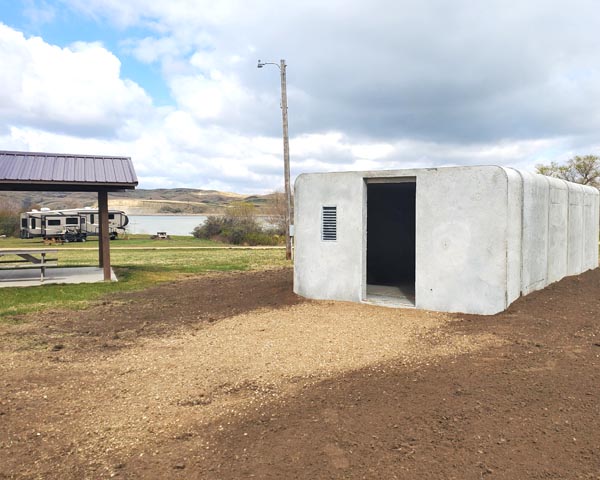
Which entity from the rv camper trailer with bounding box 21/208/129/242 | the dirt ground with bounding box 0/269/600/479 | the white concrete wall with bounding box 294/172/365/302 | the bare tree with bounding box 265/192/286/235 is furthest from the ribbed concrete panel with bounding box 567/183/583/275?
the rv camper trailer with bounding box 21/208/129/242

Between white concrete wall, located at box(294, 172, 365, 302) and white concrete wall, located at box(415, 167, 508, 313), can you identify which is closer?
white concrete wall, located at box(415, 167, 508, 313)

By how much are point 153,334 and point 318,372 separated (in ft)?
10.4

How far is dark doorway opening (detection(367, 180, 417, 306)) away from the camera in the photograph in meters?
12.7

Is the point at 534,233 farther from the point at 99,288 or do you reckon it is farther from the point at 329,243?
the point at 99,288

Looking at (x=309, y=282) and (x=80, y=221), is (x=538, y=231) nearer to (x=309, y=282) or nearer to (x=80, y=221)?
(x=309, y=282)

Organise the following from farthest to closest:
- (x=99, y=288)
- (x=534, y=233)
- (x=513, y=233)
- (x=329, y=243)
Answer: (x=99, y=288)
(x=329, y=243)
(x=534, y=233)
(x=513, y=233)

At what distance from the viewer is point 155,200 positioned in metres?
99.1

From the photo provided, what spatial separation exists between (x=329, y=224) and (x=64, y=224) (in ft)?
96.4

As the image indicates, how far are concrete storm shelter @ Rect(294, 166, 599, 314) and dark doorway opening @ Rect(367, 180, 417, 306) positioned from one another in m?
1.28

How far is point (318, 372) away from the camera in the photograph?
548 cm

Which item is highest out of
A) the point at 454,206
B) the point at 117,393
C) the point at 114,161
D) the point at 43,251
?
the point at 114,161

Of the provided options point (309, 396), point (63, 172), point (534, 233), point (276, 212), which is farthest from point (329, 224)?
point (276, 212)

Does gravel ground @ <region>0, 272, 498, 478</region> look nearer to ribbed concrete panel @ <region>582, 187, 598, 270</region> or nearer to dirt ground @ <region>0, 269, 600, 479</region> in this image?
dirt ground @ <region>0, 269, 600, 479</region>

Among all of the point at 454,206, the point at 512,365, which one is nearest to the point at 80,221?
the point at 454,206
